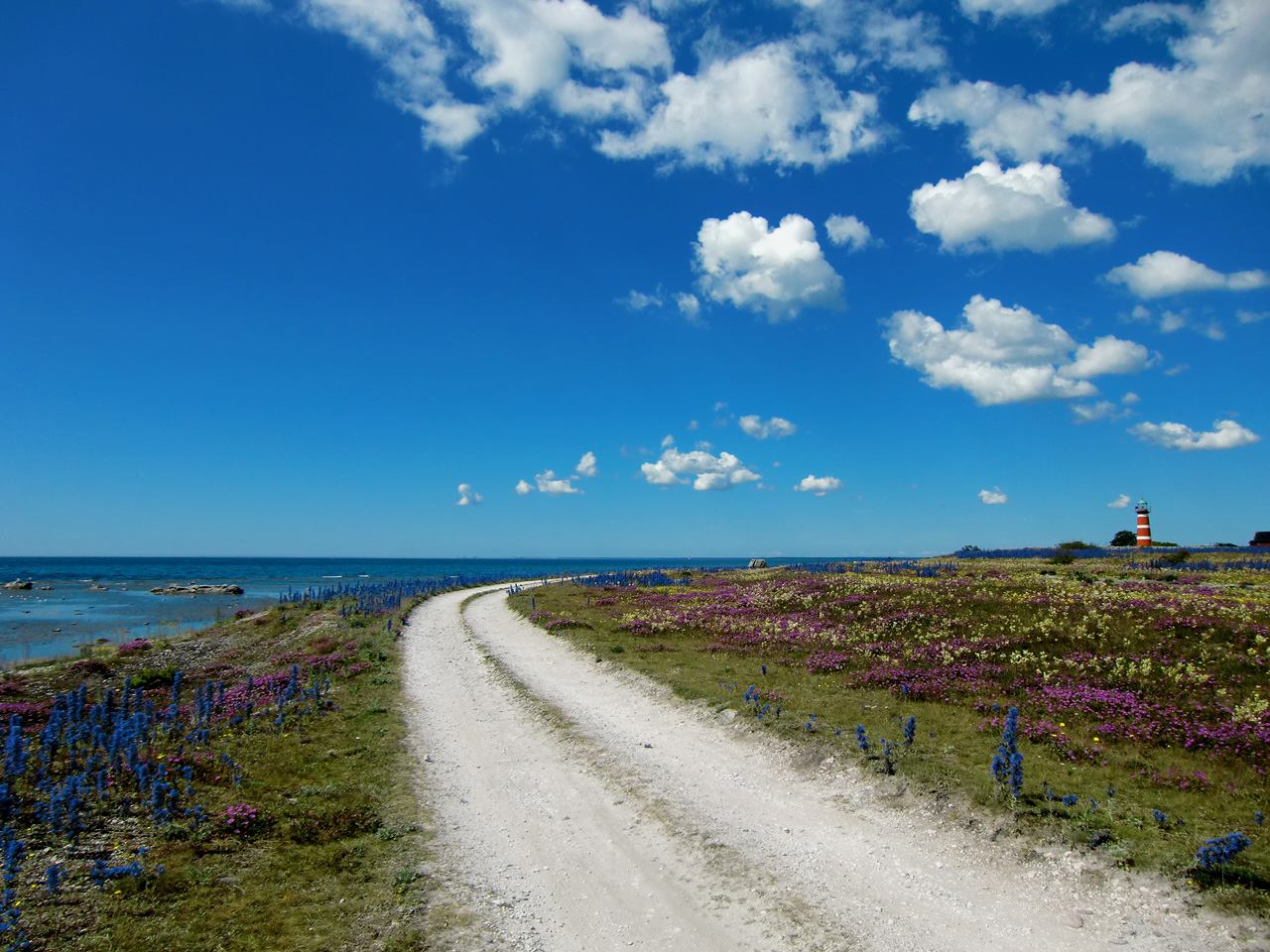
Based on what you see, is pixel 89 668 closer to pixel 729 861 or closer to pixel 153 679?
pixel 153 679

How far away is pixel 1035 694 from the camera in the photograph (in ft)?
55.1

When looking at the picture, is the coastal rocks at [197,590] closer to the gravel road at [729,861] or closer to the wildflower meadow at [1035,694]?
the wildflower meadow at [1035,694]

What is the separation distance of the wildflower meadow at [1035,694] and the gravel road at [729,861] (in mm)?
822

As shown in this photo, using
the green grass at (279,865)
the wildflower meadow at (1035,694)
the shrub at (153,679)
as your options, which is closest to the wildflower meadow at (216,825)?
the green grass at (279,865)

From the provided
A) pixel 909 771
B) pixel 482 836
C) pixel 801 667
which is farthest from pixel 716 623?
pixel 482 836

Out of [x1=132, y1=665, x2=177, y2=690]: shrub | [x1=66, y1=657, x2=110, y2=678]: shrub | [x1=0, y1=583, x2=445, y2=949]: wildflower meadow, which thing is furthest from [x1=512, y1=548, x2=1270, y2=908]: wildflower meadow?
[x1=66, y1=657, x2=110, y2=678]: shrub

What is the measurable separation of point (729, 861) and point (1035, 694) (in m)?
11.5

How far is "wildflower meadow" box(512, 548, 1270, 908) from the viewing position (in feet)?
34.2

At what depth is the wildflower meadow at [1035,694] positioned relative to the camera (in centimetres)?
1041

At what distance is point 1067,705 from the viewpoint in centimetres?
1564

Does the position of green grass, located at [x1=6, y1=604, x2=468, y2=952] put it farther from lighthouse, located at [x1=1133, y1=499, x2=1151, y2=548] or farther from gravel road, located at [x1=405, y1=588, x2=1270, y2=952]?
lighthouse, located at [x1=1133, y1=499, x2=1151, y2=548]

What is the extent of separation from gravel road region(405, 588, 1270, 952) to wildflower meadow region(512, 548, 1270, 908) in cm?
82

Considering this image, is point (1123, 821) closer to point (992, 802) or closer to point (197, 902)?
point (992, 802)

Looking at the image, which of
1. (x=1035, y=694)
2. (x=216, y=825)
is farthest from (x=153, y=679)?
(x=1035, y=694)
